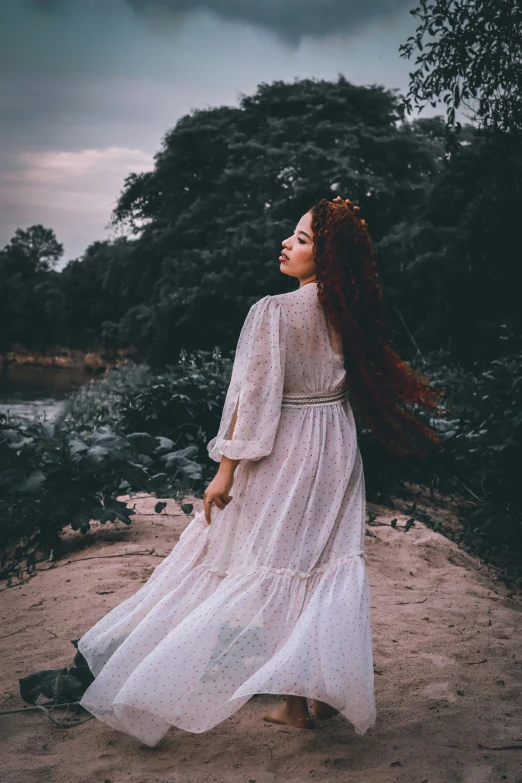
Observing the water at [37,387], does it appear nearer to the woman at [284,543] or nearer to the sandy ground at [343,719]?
the sandy ground at [343,719]

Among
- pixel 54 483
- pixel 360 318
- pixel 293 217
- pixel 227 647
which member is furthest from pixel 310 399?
pixel 293 217

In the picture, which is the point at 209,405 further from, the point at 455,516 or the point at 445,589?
the point at 445,589

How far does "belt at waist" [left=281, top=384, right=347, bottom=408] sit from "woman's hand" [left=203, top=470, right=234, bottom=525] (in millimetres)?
341

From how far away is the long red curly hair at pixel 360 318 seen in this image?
2.63 metres

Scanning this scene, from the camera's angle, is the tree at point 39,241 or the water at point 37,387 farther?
the tree at point 39,241

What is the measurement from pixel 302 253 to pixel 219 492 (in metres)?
0.95

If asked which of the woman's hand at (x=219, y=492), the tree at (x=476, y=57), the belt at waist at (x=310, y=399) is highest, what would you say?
the tree at (x=476, y=57)

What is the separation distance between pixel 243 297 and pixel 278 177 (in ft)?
11.9

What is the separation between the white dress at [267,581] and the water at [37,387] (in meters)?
9.25

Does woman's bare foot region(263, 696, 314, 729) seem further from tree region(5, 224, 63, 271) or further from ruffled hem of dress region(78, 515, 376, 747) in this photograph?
tree region(5, 224, 63, 271)

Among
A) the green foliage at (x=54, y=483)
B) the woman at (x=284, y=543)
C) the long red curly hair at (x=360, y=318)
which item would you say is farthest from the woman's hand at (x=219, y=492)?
the green foliage at (x=54, y=483)

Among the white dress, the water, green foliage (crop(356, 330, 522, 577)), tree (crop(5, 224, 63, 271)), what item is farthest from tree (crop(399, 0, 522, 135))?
tree (crop(5, 224, 63, 271))

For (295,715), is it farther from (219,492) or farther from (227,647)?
(219,492)

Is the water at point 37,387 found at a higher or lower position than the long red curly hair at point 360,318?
lower
